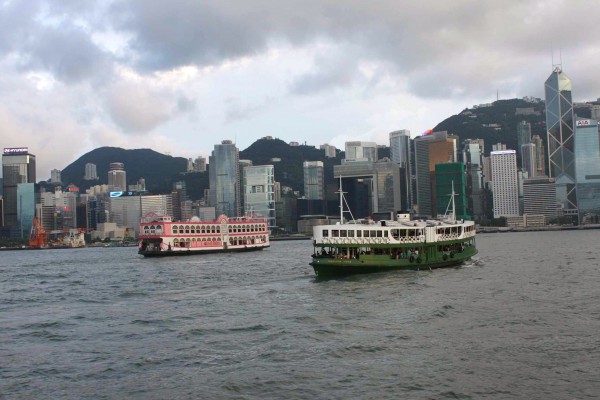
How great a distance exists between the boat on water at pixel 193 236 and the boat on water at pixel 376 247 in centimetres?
5443

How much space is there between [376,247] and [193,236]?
60979 millimetres

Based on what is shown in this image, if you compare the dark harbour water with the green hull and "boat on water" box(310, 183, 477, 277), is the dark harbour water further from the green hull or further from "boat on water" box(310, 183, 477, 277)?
"boat on water" box(310, 183, 477, 277)

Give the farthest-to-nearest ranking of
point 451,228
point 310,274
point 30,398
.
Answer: point 451,228 → point 310,274 → point 30,398

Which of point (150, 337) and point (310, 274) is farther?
point (310, 274)

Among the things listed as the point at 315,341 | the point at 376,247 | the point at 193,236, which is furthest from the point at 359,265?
the point at 193,236

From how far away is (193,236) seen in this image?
11212cm

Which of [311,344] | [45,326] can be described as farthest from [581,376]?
[45,326]

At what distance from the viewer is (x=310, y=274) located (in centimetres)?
6347

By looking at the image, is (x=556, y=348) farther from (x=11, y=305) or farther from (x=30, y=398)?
(x=11, y=305)

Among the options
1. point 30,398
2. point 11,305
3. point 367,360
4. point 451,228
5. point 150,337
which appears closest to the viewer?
point 30,398

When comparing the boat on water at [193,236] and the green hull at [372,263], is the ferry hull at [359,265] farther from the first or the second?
the boat on water at [193,236]

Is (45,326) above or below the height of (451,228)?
below

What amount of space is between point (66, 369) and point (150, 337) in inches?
252

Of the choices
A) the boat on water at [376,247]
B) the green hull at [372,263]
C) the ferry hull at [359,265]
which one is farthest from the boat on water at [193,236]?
the ferry hull at [359,265]
